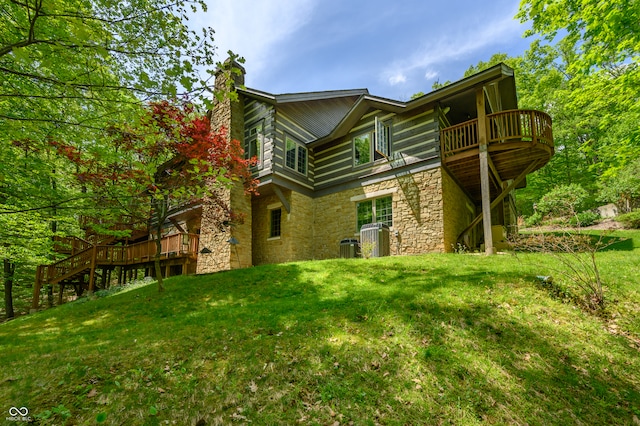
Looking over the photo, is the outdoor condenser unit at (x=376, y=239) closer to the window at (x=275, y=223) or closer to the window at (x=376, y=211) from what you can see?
the window at (x=376, y=211)

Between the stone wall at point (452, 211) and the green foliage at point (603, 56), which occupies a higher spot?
the green foliage at point (603, 56)

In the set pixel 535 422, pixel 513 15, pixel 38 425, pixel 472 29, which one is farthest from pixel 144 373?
pixel 513 15

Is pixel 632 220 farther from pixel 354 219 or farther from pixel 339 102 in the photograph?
pixel 339 102

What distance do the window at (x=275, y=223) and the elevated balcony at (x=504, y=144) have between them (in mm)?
7624

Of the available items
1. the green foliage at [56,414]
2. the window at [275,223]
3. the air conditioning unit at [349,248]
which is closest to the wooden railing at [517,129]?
the air conditioning unit at [349,248]

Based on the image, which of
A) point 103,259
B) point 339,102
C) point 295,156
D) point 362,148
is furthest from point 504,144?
point 103,259

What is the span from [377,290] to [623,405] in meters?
3.83

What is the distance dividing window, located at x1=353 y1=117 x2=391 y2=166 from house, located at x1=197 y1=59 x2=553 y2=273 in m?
0.05

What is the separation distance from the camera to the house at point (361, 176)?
10727mm

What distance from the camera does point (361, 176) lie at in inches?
518

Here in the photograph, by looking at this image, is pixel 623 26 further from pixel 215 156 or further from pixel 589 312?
pixel 215 156

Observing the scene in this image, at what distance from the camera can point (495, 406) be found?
311cm

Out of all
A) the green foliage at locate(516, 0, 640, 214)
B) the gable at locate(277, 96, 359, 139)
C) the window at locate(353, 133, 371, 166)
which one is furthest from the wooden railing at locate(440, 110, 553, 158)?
the gable at locate(277, 96, 359, 139)

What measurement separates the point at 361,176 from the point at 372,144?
1.59 metres
